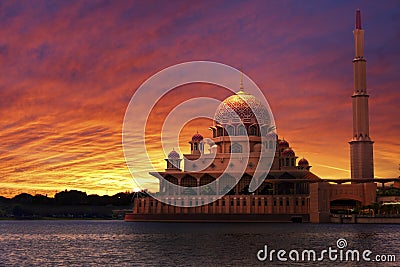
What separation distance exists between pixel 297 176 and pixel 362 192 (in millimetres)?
14861

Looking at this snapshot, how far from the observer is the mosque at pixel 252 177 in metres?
143

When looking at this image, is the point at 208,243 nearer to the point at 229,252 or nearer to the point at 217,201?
the point at 229,252

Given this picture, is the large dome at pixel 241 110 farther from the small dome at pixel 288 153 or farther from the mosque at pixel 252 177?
the small dome at pixel 288 153

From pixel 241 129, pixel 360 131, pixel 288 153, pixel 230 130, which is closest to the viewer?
pixel 360 131

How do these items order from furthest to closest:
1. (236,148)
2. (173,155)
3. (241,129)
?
(241,129), (173,155), (236,148)

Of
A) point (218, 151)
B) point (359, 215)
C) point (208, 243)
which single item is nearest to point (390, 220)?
point (359, 215)

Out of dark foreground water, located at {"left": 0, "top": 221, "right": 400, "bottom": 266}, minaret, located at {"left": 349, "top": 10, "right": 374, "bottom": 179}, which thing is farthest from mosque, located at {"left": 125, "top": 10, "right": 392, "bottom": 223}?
dark foreground water, located at {"left": 0, "top": 221, "right": 400, "bottom": 266}

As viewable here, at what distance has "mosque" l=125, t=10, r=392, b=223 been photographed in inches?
5635

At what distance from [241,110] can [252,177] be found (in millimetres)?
17564

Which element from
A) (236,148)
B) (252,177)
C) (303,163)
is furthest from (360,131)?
(236,148)

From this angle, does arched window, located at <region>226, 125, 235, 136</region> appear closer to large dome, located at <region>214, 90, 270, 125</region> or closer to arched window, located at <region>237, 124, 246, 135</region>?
large dome, located at <region>214, 90, 270, 125</region>

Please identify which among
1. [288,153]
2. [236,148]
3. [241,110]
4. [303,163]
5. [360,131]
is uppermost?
[241,110]

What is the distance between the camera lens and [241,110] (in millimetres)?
159750

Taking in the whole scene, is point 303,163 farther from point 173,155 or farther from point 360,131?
point 173,155
